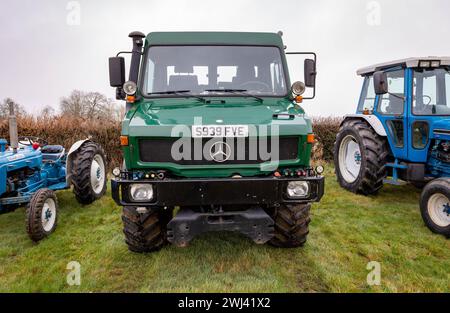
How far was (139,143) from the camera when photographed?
119 inches

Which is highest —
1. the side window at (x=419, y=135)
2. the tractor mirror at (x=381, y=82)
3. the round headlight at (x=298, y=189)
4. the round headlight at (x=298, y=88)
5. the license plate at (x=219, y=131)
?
the tractor mirror at (x=381, y=82)

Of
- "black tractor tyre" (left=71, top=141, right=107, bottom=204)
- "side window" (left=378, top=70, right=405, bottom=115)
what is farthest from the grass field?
"side window" (left=378, top=70, right=405, bottom=115)

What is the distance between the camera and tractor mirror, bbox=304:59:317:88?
4.04 meters

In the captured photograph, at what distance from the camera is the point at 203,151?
2996mm

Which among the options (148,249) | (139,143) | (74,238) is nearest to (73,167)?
(74,238)

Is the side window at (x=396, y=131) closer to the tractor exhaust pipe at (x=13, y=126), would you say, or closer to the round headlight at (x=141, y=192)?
the round headlight at (x=141, y=192)

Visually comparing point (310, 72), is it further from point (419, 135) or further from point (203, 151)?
point (419, 135)

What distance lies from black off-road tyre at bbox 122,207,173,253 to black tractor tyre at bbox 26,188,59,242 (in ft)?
4.22

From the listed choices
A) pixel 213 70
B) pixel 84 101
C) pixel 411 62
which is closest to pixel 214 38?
pixel 213 70

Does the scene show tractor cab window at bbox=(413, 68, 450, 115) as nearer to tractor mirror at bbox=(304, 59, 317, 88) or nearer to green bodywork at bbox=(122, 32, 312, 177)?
tractor mirror at bbox=(304, 59, 317, 88)

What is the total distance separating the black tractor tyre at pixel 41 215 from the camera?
3.97 meters

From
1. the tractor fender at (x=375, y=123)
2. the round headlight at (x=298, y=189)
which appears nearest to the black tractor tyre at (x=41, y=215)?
the round headlight at (x=298, y=189)

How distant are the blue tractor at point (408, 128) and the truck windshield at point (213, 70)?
7.46 ft
